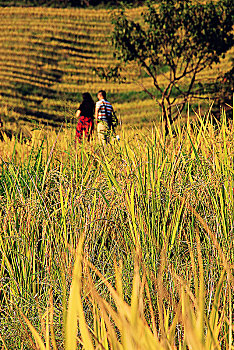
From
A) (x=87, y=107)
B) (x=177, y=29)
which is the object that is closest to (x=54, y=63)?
(x=177, y=29)

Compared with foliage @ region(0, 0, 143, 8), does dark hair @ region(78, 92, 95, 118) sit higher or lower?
lower

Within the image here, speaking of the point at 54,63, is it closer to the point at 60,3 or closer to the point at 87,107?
the point at 60,3

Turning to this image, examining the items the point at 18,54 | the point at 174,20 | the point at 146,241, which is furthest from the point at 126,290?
the point at 18,54

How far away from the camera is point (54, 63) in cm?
2848

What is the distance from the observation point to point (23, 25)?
110 ft

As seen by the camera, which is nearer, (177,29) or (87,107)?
(87,107)

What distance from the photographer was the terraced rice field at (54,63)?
20109 mm

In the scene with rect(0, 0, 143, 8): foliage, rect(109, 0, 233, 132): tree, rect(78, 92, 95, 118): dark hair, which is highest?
rect(0, 0, 143, 8): foliage

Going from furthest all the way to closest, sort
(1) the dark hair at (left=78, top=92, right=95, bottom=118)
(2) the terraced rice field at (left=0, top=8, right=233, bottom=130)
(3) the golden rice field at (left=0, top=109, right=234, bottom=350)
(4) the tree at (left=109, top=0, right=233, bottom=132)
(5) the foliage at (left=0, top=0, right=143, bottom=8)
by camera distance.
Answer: (5) the foliage at (left=0, top=0, right=143, bottom=8), (2) the terraced rice field at (left=0, top=8, right=233, bottom=130), (4) the tree at (left=109, top=0, right=233, bottom=132), (1) the dark hair at (left=78, top=92, right=95, bottom=118), (3) the golden rice field at (left=0, top=109, right=234, bottom=350)

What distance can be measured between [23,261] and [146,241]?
50 cm

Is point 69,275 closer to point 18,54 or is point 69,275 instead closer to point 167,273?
point 167,273

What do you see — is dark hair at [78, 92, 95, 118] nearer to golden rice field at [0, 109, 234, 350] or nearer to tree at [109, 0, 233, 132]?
tree at [109, 0, 233, 132]

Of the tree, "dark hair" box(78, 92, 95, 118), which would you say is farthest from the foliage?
"dark hair" box(78, 92, 95, 118)

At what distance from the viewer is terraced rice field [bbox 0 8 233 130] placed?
792 inches
